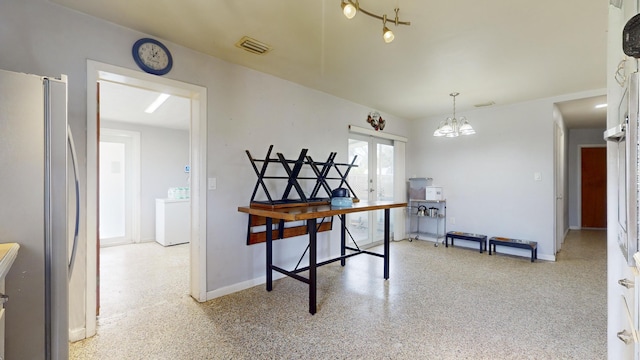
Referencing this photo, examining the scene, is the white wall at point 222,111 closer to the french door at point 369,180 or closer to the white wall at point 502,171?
the french door at point 369,180

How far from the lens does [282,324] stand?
2.28 m

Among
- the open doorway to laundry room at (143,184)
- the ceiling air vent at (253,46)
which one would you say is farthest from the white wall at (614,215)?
the open doorway to laundry room at (143,184)

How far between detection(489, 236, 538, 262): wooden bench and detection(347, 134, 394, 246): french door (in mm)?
1743

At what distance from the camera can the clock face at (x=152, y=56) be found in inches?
89.8

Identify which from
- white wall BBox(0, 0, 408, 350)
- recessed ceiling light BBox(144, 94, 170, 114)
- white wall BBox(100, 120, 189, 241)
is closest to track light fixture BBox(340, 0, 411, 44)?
white wall BBox(0, 0, 408, 350)

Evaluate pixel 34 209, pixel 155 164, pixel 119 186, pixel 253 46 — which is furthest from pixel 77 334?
pixel 155 164

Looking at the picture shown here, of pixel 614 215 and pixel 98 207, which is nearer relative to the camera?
pixel 614 215

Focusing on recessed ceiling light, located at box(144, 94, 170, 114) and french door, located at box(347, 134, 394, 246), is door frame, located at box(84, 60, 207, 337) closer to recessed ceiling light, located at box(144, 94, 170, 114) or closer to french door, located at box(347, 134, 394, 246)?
recessed ceiling light, located at box(144, 94, 170, 114)

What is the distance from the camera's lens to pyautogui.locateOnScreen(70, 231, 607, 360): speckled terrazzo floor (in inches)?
76.9

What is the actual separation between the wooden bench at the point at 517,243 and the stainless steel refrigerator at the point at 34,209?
490 cm

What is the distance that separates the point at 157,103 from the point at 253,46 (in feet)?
7.30

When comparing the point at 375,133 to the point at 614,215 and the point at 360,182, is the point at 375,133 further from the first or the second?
the point at 614,215

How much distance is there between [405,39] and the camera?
241cm

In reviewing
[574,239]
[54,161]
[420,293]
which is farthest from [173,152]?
[574,239]
